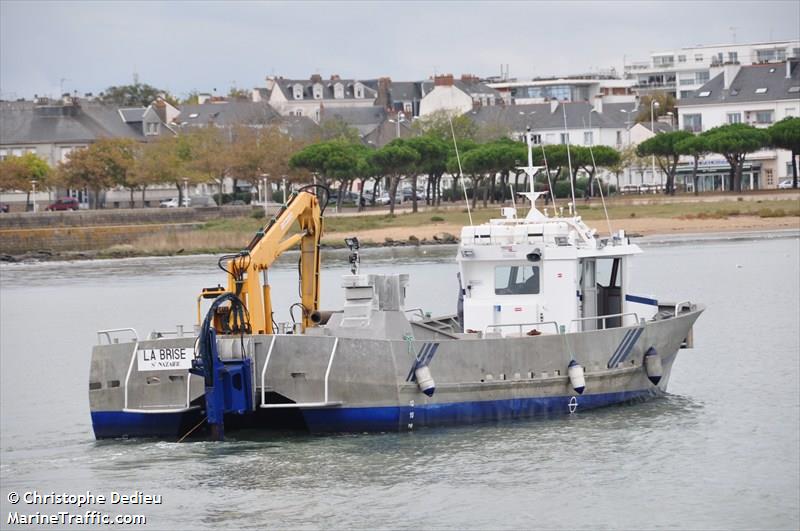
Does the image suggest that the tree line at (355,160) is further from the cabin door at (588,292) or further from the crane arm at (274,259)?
the crane arm at (274,259)

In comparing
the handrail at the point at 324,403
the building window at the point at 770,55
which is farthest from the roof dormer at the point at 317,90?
the handrail at the point at 324,403

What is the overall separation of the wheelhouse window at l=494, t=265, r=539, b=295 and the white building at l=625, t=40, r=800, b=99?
430ft

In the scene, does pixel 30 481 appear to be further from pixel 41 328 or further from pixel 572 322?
pixel 41 328

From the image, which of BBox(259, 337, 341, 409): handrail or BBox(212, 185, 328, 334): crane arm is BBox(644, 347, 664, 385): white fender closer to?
BBox(212, 185, 328, 334): crane arm

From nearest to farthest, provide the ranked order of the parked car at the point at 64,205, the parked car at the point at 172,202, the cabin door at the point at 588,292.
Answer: the cabin door at the point at 588,292 < the parked car at the point at 64,205 < the parked car at the point at 172,202

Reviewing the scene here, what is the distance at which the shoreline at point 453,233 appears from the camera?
252 feet

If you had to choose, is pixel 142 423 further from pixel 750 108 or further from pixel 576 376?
pixel 750 108

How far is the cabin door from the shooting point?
26500 millimetres

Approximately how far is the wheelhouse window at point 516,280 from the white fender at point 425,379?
3.38 m

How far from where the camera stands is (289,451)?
2347 centimetres

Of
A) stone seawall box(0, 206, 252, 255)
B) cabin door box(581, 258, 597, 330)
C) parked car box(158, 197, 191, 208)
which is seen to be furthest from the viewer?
parked car box(158, 197, 191, 208)

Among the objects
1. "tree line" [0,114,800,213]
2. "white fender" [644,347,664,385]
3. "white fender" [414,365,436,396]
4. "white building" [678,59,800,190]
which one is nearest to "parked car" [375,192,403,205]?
"tree line" [0,114,800,213]

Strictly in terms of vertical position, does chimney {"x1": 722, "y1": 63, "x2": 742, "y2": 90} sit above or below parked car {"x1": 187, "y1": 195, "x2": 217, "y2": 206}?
above

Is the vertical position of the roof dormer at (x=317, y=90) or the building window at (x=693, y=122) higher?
the roof dormer at (x=317, y=90)
